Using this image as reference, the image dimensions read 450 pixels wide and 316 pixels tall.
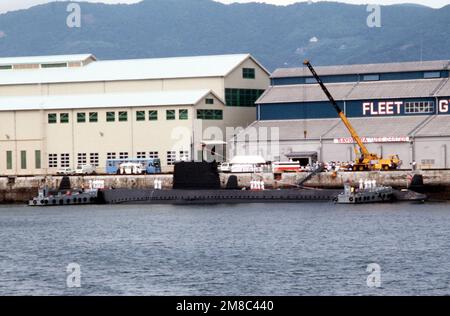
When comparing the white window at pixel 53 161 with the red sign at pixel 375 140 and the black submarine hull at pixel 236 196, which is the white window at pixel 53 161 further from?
the red sign at pixel 375 140

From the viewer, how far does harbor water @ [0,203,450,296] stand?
120 ft

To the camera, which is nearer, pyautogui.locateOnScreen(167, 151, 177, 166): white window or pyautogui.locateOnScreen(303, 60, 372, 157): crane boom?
pyautogui.locateOnScreen(303, 60, 372, 157): crane boom

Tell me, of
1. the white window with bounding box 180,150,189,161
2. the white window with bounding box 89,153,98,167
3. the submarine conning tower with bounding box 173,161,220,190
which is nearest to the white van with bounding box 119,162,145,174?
the white window with bounding box 180,150,189,161

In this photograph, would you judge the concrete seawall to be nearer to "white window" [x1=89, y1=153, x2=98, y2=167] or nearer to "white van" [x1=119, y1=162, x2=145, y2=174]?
"white van" [x1=119, y1=162, x2=145, y2=174]

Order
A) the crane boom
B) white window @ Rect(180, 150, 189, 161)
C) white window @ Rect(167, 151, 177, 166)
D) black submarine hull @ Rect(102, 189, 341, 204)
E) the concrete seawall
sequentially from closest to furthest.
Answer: black submarine hull @ Rect(102, 189, 341, 204)
the concrete seawall
the crane boom
white window @ Rect(180, 150, 189, 161)
white window @ Rect(167, 151, 177, 166)

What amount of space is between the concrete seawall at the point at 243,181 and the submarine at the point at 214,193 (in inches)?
111

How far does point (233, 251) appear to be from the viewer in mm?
47656

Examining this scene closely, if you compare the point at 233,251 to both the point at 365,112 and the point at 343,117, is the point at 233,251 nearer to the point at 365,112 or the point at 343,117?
the point at 343,117

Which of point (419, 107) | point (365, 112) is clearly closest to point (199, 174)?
point (365, 112)

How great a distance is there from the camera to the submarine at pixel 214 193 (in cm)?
7881

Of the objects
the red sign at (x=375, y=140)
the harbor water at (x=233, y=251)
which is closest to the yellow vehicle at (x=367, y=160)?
the red sign at (x=375, y=140)

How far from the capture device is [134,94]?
103812mm
